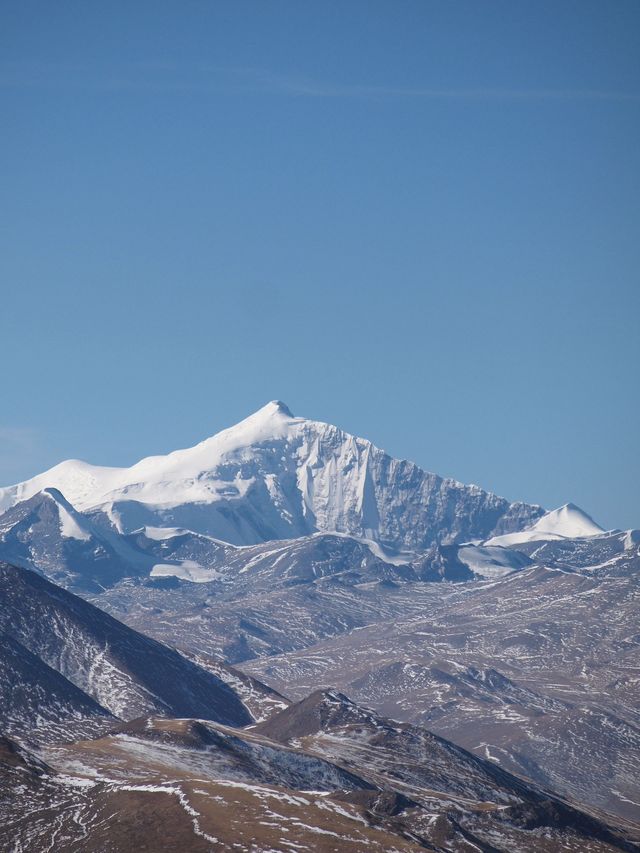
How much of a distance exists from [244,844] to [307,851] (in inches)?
350

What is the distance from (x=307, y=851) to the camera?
19738 cm

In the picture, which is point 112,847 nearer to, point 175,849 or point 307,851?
point 175,849

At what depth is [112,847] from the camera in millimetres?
199750

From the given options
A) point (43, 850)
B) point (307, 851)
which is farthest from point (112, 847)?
point (307, 851)

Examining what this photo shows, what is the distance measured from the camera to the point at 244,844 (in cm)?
19562

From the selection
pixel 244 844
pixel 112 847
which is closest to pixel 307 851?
pixel 244 844

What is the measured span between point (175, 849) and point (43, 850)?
756 inches

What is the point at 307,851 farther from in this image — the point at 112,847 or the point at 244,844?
the point at 112,847

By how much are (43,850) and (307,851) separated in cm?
3694

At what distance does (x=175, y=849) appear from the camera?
643ft

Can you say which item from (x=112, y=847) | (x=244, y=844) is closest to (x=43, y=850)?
(x=112, y=847)

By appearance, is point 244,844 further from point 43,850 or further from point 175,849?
point 43,850

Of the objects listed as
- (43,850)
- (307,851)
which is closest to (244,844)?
(307,851)

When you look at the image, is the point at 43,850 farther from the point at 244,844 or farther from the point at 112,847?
the point at 244,844
